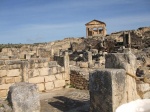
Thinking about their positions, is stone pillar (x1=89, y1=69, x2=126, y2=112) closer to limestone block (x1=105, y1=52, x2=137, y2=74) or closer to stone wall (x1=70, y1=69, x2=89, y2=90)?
limestone block (x1=105, y1=52, x2=137, y2=74)

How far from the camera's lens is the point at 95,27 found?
50094 mm

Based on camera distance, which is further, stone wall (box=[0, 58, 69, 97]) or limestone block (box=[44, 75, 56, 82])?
limestone block (box=[44, 75, 56, 82])

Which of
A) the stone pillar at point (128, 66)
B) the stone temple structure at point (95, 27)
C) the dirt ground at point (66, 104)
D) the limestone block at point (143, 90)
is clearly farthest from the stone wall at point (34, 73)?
the stone temple structure at point (95, 27)

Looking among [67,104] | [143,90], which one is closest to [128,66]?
[143,90]

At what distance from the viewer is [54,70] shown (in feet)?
36.8

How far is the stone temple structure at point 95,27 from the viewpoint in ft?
163

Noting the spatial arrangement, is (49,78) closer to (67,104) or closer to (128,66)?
(67,104)

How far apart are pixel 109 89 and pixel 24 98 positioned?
185 centimetres

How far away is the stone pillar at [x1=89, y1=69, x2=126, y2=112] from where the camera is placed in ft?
16.1

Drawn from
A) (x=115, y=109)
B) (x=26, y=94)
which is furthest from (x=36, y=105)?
(x=115, y=109)

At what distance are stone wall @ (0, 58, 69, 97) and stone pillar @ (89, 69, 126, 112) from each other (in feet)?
17.7

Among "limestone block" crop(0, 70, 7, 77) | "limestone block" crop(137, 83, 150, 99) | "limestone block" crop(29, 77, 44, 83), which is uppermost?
"limestone block" crop(0, 70, 7, 77)


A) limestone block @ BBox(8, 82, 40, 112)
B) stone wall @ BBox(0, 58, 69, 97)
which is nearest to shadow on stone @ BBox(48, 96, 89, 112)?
limestone block @ BBox(8, 82, 40, 112)

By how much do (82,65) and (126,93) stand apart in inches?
358
